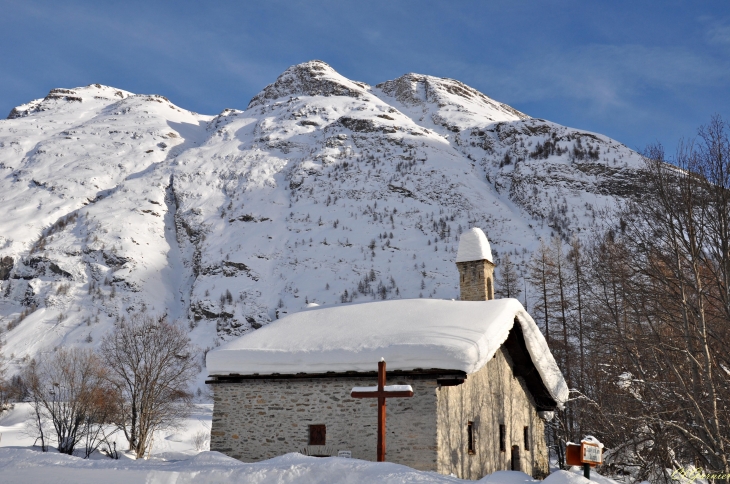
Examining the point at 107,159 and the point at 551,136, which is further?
the point at 551,136

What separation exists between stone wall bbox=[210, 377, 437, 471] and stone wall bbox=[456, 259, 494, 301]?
24.5 ft

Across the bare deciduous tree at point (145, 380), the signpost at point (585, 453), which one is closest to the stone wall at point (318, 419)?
the signpost at point (585, 453)

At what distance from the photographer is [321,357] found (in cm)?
1297

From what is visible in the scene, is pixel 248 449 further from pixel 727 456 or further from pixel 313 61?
pixel 313 61

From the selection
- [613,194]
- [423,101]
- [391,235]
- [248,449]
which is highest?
[423,101]

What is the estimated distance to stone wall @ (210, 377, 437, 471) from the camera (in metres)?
12.1

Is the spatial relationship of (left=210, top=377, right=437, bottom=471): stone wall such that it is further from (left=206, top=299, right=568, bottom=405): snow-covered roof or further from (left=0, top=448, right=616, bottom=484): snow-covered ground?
(left=0, top=448, right=616, bottom=484): snow-covered ground

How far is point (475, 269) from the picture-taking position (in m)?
19.5

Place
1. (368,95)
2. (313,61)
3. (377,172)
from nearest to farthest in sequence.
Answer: (377,172)
(368,95)
(313,61)

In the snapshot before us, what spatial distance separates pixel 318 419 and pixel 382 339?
2.22 m

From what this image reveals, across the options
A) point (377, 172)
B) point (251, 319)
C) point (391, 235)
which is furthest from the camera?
point (377, 172)

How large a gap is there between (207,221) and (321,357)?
74.5m

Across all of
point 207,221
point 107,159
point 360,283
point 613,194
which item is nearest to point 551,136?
point 613,194

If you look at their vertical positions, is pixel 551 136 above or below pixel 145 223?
above
